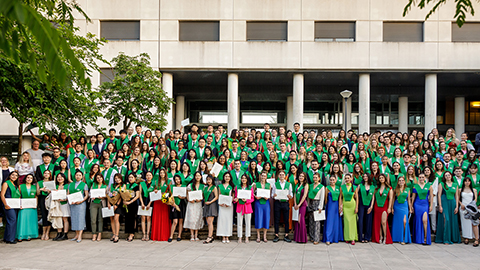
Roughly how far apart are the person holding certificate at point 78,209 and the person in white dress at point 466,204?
32.6 feet

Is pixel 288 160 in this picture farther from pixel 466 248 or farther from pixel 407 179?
pixel 466 248

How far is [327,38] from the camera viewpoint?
2059cm

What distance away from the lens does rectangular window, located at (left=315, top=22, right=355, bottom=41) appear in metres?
20.5

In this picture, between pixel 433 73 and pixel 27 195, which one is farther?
pixel 433 73

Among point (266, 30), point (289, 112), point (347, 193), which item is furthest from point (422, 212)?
point (289, 112)

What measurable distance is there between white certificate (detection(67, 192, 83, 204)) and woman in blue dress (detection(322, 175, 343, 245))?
6452 mm

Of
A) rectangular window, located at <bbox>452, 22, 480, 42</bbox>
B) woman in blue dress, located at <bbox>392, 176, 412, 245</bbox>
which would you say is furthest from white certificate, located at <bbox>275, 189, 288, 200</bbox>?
rectangular window, located at <bbox>452, 22, 480, 42</bbox>

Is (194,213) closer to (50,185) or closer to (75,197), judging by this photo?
(75,197)

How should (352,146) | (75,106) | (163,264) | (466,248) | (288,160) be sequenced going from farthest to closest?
(352,146) → (288,160) → (75,106) → (466,248) → (163,264)

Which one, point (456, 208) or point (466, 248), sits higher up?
point (456, 208)

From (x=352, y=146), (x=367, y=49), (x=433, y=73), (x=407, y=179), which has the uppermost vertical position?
(x=367, y=49)

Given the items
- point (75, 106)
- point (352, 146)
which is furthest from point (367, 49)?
point (75, 106)

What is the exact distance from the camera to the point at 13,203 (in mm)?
9445

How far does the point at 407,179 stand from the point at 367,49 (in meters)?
12.4
